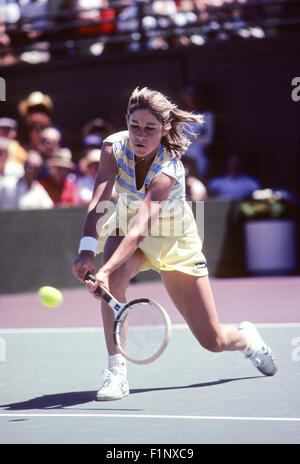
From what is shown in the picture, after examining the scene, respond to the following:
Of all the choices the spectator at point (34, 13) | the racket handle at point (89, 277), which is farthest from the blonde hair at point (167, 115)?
the spectator at point (34, 13)

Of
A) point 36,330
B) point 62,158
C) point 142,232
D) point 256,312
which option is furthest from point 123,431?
point 62,158

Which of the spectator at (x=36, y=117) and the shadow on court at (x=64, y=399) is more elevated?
the spectator at (x=36, y=117)

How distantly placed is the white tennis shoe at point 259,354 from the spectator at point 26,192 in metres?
6.10

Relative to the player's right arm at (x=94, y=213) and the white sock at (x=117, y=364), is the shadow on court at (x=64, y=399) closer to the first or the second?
the white sock at (x=117, y=364)

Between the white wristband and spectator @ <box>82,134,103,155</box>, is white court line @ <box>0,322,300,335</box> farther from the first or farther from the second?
spectator @ <box>82,134,103,155</box>

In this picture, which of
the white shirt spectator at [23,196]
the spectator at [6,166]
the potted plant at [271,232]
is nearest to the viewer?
the spectator at [6,166]

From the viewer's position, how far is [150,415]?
213 inches

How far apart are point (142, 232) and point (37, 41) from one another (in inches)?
423

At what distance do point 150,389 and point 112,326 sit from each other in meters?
0.58

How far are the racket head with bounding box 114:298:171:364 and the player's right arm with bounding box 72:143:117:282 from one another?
1.10ft

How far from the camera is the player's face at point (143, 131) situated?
5.77m

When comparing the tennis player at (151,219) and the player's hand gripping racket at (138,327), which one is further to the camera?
the tennis player at (151,219)

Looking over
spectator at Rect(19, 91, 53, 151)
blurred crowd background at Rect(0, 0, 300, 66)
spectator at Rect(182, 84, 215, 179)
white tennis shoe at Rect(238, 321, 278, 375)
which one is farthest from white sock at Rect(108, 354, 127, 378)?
blurred crowd background at Rect(0, 0, 300, 66)
